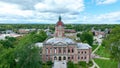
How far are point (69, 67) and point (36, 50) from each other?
955 cm

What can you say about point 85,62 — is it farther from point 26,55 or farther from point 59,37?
point 26,55

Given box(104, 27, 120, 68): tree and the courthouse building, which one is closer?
box(104, 27, 120, 68): tree

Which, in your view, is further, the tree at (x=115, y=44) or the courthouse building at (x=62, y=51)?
the courthouse building at (x=62, y=51)

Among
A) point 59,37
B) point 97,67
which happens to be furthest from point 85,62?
point 59,37

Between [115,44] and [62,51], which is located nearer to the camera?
[115,44]

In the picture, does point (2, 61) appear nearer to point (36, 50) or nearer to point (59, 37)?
point (36, 50)

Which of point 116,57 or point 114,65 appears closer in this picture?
point 116,57

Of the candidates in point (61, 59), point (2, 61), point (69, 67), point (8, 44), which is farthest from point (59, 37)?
point (2, 61)

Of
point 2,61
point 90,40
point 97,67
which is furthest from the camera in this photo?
point 90,40

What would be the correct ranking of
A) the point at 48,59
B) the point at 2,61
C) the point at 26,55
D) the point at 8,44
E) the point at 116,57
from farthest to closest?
the point at 8,44 → the point at 48,59 → the point at 116,57 → the point at 26,55 → the point at 2,61

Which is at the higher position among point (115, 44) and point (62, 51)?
point (115, 44)

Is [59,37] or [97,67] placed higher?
[59,37]

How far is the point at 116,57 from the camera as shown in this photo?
41.8 m

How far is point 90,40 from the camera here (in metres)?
78.9
